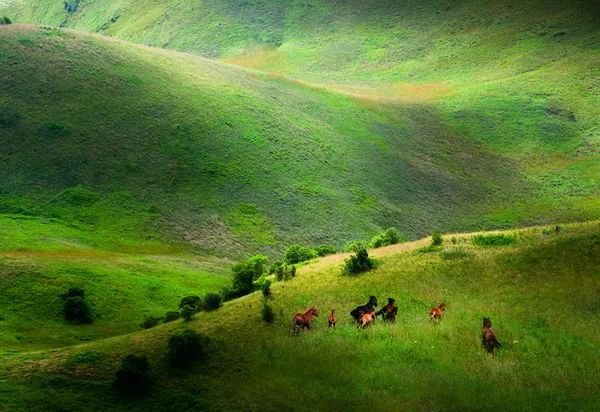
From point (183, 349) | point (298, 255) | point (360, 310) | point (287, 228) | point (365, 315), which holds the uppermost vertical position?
point (287, 228)

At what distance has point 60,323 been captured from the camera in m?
62.2

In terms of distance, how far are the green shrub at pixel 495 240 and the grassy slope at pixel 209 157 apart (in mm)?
48997

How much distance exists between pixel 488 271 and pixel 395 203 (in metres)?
75.0

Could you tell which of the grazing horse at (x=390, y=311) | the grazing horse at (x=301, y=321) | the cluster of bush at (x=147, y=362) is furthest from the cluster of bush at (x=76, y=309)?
the grazing horse at (x=390, y=311)

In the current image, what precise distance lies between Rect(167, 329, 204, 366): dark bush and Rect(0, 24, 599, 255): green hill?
55.9 m

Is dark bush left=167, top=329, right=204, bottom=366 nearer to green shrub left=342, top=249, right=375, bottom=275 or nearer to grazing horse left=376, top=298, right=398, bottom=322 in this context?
grazing horse left=376, top=298, right=398, bottom=322

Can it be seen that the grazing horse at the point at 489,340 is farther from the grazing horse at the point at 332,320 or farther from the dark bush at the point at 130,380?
the dark bush at the point at 130,380

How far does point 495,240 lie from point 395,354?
1877cm

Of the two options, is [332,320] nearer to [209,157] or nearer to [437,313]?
[437,313]

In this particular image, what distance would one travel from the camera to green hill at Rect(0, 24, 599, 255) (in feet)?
349

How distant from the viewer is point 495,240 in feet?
183

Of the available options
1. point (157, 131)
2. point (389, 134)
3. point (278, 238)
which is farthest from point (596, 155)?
point (157, 131)

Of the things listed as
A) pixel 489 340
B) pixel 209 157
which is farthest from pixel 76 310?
pixel 209 157

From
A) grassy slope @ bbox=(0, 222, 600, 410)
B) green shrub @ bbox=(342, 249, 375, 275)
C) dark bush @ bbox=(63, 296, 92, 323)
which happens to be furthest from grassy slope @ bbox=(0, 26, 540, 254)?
grassy slope @ bbox=(0, 222, 600, 410)
